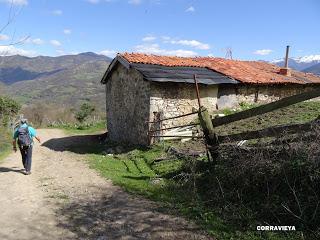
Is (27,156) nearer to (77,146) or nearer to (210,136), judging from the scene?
(210,136)

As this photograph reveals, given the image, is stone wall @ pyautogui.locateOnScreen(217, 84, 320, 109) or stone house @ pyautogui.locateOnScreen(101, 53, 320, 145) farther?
stone wall @ pyautogui.locateOnScreen(217, 84, 320, 109)

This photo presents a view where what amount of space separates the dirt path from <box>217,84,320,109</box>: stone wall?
9130mm

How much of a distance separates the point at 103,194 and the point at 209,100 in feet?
32.5

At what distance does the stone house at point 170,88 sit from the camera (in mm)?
15695

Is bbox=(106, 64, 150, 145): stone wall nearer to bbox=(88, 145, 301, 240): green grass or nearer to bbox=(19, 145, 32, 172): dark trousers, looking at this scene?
bbox=(88, 145, 301, 240): green grass

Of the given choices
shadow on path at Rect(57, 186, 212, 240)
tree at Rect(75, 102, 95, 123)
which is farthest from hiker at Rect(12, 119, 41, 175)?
tree at Rect(75, 102, 95, 123)

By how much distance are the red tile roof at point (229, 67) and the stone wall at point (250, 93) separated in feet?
1.32

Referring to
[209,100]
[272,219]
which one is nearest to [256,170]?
[272,219]

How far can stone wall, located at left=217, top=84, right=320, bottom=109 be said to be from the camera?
719 inches

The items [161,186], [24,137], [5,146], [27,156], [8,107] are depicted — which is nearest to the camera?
[161,186]

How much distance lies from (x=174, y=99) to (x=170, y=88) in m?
0.50

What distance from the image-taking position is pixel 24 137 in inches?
434

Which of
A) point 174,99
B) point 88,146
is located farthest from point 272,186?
point 88,146

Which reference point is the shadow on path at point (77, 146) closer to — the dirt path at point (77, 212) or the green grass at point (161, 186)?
the green grass at point (161, 186)
